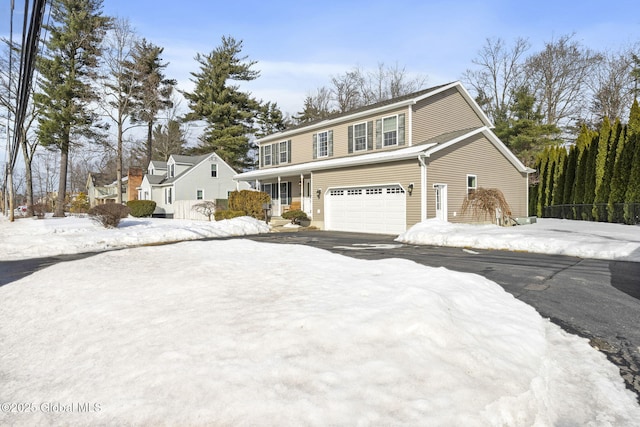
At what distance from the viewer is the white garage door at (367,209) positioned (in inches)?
593

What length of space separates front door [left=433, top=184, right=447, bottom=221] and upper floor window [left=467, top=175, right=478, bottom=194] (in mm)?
1904

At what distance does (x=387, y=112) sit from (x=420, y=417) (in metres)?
16.7

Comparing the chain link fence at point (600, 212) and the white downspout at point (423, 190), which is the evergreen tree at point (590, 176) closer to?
the chain link fence at point (600, 212)

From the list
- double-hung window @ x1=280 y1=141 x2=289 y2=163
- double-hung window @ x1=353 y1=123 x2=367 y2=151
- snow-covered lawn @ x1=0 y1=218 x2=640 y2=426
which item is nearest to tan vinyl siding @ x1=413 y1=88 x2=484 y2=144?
A: double-hung window @ x1=353 y1=123 x2=367 y2=151

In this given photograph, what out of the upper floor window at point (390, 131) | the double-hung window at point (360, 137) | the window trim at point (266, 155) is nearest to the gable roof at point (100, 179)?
the window trim at point (266, 155)

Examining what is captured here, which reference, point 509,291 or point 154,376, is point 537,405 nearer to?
point 154,376

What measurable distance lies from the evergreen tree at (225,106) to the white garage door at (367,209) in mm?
21908

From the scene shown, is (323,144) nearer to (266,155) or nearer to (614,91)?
(266,155)

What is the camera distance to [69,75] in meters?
25.4

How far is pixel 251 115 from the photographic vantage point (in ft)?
127

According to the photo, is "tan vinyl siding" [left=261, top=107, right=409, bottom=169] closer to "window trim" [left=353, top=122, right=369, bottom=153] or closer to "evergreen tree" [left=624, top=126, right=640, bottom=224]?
"window trim" [left=353, top=122, right=369, bottom=153]

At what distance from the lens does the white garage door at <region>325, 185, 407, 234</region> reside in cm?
1507

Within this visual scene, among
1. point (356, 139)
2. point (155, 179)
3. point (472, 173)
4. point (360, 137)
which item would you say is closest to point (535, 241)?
point (472, 173)

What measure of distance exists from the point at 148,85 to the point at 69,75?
18.4 ft
